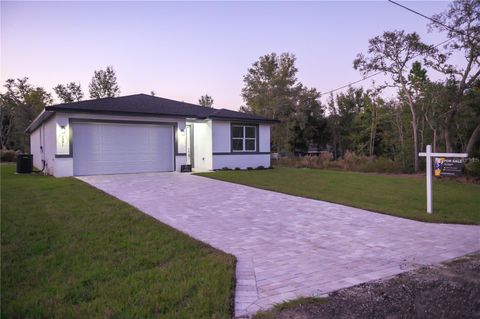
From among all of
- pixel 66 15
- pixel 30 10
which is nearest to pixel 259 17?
pixel 66 15

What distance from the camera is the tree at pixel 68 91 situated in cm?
4388

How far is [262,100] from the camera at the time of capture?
1496 inches

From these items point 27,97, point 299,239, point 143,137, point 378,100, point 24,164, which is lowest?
point 299,239

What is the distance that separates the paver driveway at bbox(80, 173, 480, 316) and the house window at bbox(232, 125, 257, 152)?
9727 mm

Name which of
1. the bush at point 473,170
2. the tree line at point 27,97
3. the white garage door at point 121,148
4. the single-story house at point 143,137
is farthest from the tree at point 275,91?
the bush at point 473,170

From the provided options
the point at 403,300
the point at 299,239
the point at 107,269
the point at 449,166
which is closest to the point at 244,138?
the point at 449,166

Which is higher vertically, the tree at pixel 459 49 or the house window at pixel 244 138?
the tree at pixel 459 49

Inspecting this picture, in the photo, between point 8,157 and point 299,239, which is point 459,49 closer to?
point 299,239

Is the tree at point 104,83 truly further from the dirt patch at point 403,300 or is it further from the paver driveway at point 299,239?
the dirt patch at point 403,300

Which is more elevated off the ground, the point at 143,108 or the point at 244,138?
the point at 143,108

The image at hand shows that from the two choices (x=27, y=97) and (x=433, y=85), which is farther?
(x=27, y=97)

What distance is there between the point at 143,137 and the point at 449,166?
12898 mm

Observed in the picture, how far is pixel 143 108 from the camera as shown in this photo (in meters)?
16.7

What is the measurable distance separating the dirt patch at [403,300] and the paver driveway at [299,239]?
19 centimetres
